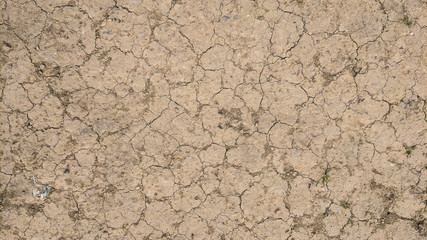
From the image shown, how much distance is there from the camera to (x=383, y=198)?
307 cm

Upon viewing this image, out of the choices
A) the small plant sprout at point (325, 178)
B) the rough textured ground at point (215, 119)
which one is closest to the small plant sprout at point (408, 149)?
the rough textured ground at point (215, 119)

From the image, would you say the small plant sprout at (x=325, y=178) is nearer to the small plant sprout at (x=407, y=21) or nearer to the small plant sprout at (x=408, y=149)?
the small plant sprout at (x=408, y=149)

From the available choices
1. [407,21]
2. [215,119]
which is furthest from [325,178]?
[407,21]

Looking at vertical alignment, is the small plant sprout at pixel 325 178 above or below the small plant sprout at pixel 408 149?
below

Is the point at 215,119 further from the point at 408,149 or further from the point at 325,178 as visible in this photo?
the point at 408,149

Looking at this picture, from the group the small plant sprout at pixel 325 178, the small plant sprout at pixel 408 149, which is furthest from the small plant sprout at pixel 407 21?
the small plant sprout at pixel 325 178

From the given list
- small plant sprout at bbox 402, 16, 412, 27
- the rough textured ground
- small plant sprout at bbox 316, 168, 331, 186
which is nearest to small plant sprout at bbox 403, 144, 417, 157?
the rough textured ground

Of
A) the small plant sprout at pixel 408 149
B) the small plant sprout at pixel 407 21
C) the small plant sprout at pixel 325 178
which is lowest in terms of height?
the small plant sprout at pixel 325 178

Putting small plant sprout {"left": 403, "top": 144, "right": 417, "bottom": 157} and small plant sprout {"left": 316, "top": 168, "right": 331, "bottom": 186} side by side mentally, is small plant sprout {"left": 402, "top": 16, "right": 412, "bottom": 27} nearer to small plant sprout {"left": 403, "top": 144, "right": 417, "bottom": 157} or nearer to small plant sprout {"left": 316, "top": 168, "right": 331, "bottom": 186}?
small plant sprout {"left": 403, "top": 144, "right": 417, "bottom": 157}

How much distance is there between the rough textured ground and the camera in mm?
2990

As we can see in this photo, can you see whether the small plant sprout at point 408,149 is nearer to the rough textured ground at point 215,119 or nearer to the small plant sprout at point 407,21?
the rough textured ground at point 215,119

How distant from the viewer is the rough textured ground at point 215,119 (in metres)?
2.99

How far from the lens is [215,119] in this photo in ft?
9.98

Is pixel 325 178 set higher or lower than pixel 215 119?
lower
